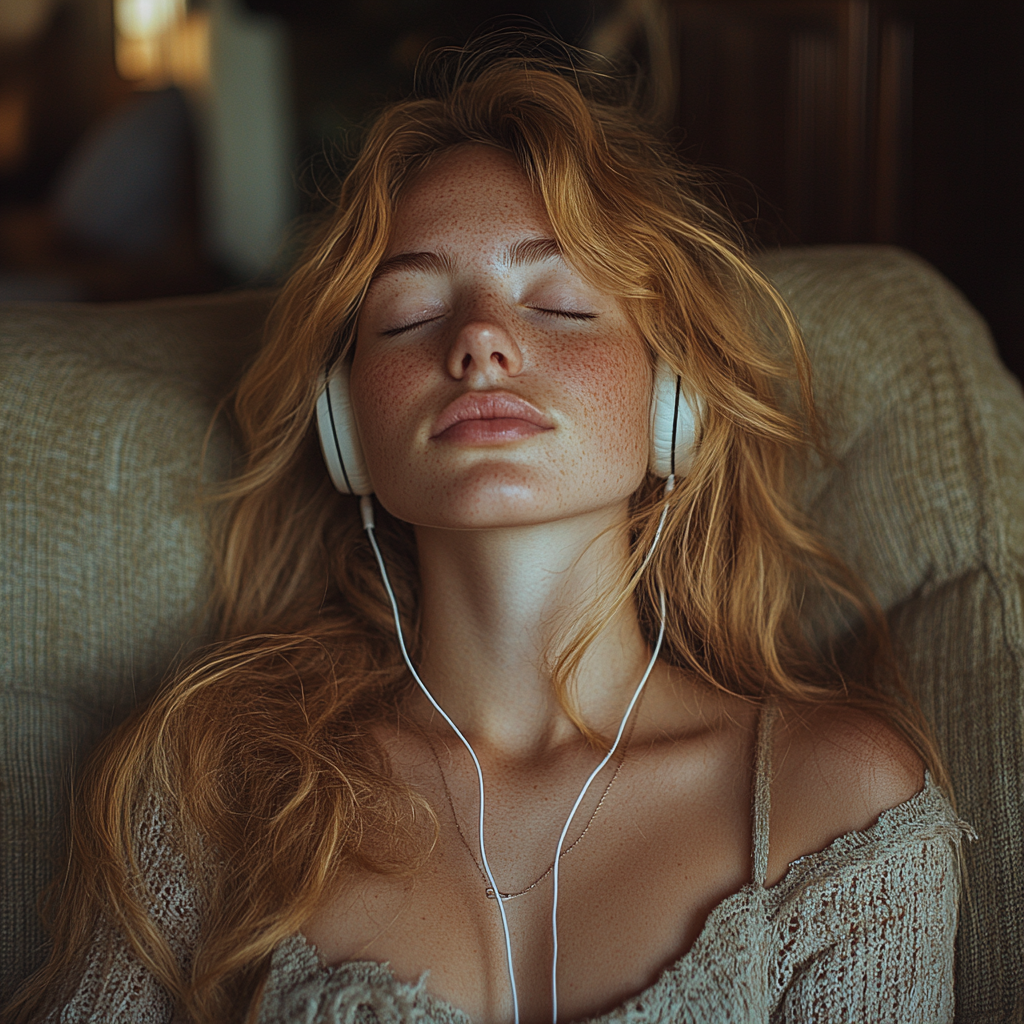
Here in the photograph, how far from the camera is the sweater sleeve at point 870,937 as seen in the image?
2.87 feet

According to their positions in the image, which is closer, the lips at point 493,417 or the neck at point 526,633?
the lips at point 493,417

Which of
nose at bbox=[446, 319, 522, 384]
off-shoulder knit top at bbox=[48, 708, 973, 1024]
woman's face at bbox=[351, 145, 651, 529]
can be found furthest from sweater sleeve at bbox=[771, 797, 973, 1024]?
nose at bbox=[446, 319, 522, 384]

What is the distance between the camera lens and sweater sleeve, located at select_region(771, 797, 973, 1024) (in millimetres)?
875

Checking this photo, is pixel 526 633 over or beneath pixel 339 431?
beneath

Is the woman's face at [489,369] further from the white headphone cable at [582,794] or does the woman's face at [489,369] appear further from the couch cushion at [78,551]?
the couch cushion at [78,551]

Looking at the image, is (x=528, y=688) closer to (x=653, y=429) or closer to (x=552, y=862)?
(x=552, y=862)

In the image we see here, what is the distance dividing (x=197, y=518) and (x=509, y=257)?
0.51 m

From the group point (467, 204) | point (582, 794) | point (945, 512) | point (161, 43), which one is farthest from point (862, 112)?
point (161, 43)

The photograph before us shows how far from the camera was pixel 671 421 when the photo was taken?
1.06 metres

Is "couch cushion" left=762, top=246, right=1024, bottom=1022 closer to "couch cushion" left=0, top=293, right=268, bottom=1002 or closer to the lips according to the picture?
the lips

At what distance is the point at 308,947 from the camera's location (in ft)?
3.04

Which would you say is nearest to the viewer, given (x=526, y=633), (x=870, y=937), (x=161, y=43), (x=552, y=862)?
(x=870, y=937)

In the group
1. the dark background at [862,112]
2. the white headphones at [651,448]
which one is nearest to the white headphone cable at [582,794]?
the white headphones at [651,448]

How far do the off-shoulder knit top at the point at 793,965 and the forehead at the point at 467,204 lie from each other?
2.10ft
